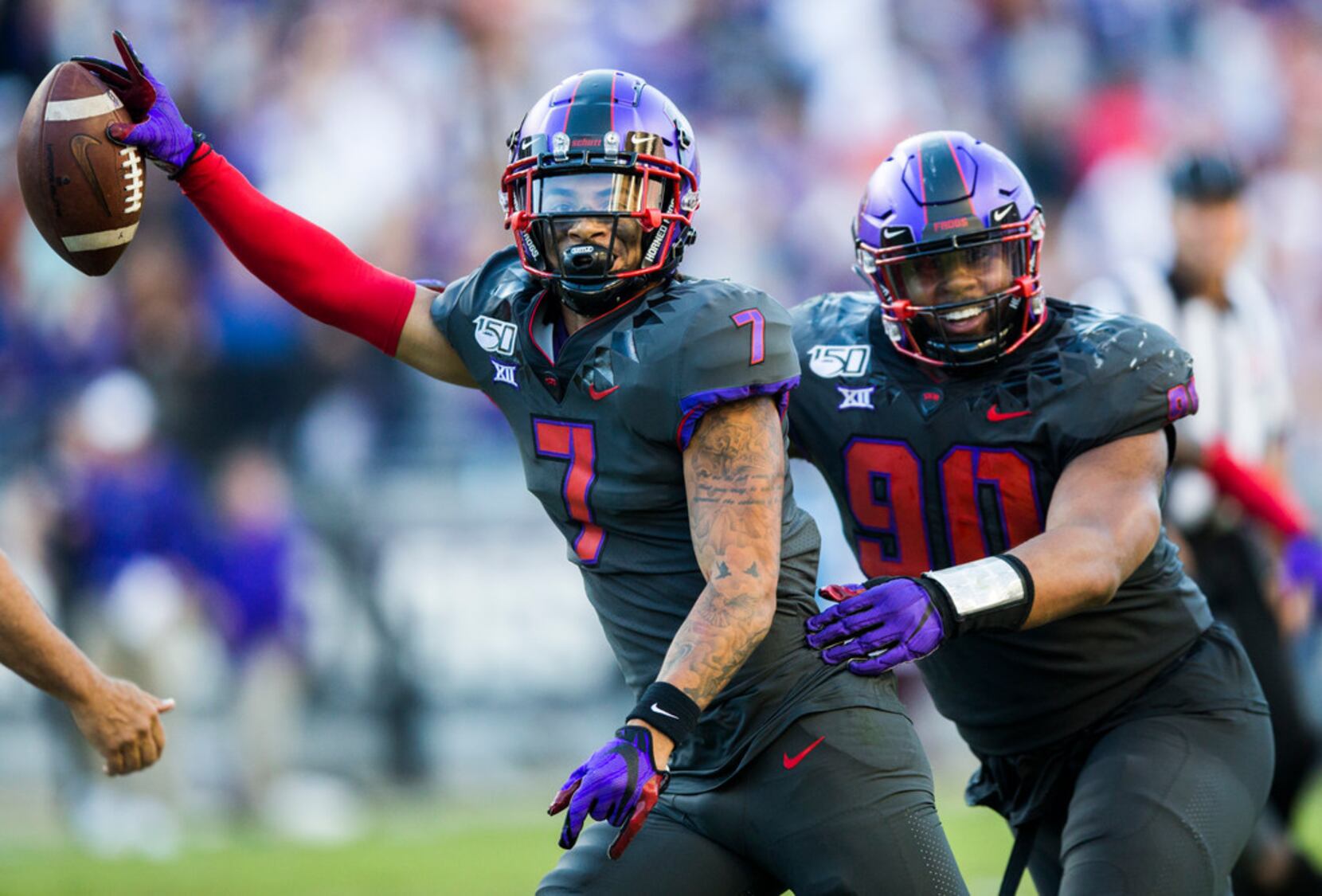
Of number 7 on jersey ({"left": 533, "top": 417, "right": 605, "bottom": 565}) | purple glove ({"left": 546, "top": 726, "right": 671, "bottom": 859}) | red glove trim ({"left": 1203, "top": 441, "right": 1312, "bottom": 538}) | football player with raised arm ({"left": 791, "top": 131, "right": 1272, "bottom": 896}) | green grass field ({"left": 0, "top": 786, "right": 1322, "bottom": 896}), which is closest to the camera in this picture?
purple glove ({"left": 546, "top": 726, "right": 671, "bottom": 859})

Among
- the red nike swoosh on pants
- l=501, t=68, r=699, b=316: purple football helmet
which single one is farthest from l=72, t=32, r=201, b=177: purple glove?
the red nike swoosh on pants

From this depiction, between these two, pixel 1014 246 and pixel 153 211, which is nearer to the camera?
pixel 1014 246

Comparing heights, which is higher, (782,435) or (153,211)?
(153,211)

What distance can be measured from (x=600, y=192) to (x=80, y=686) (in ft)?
4.46

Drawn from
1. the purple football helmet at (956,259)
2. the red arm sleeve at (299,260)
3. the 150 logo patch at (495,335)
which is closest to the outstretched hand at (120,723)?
the red arm sleeve at (299,260)

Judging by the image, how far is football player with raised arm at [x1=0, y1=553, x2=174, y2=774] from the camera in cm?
324

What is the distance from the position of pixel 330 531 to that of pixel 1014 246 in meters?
5.52

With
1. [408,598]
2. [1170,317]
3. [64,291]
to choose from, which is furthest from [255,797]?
[1170,317]

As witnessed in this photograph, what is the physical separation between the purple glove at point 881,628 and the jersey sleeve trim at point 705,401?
0.40 meters

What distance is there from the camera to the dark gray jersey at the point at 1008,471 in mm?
3471

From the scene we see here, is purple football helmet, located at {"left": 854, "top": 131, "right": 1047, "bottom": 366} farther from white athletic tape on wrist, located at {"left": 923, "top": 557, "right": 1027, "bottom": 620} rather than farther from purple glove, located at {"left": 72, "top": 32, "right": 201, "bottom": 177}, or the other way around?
purple glove, located at {"left": 72, "top": 32, "right": 201, "bottom": 177}

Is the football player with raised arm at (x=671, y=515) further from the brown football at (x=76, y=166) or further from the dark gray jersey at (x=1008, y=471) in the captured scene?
the dark gray jersey at (x=1008, y=471)

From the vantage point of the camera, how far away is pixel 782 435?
123 inches

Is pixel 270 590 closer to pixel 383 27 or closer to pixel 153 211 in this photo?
pixel 153 211
